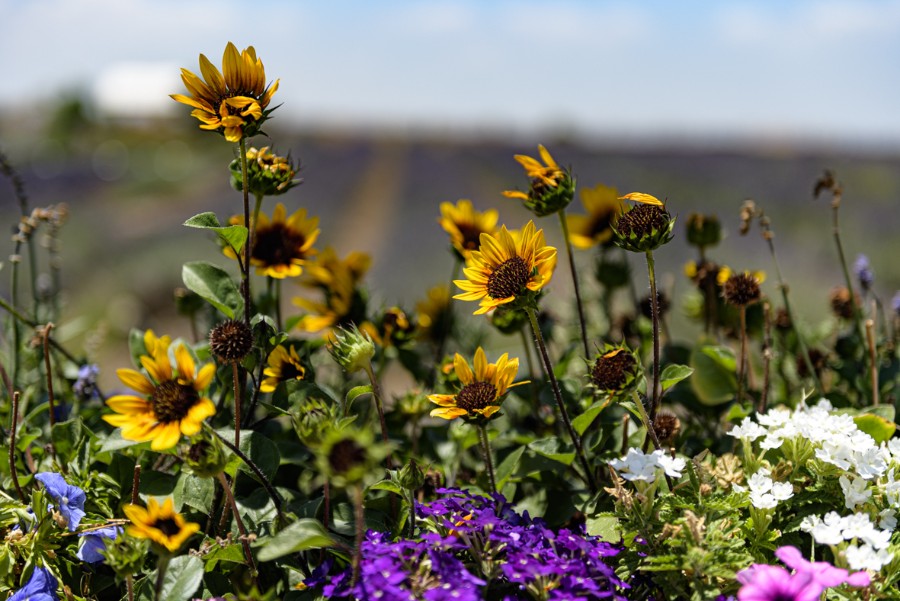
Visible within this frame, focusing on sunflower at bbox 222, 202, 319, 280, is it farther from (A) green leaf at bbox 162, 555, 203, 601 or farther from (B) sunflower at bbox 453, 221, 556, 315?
(A) green leaf at bbox 162, 555, 203, 601

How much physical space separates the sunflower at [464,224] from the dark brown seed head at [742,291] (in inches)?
16.4

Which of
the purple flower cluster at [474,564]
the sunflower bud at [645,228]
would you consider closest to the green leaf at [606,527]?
the purple flower cluster at [474,564]

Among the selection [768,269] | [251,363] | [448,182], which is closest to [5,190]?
[448,182]

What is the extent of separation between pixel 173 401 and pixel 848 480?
2.73 feet

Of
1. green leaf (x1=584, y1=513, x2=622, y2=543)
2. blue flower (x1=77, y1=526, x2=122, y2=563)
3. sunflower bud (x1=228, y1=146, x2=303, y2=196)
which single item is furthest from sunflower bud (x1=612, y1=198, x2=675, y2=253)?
blue flower (x1=77, y1=526, x2=122, y2=563)

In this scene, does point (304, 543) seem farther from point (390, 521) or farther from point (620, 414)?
point (620, 414)

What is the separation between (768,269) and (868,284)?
652 cm

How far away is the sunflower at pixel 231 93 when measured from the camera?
1002 millimetres

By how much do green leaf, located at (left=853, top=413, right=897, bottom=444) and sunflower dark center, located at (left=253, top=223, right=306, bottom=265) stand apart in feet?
2.99

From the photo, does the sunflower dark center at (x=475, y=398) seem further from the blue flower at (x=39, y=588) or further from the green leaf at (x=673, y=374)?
the blue flower at (x=39, y=588)

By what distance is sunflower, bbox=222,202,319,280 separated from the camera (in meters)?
1.26

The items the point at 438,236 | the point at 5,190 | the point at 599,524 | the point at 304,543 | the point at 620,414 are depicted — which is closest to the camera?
the point at 304,543

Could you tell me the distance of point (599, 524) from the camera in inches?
41.8

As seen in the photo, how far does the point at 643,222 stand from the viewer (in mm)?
1021
